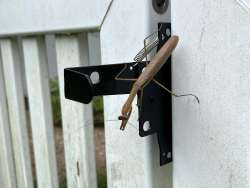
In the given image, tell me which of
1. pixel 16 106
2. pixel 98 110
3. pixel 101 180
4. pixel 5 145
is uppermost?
pixel 16 106

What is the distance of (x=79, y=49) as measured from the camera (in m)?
0.72

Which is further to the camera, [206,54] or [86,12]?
[86,12]

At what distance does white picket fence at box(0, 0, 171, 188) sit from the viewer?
0.55 m

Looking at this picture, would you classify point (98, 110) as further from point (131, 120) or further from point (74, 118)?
point (131, 120)

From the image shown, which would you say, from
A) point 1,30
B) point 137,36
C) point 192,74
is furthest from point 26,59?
point 192,74

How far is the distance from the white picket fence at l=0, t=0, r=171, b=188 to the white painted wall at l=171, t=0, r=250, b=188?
72 millimetres

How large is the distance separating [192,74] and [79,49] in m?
0.34

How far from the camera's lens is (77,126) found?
0.76 m

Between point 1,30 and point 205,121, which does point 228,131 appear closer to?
point 205,121

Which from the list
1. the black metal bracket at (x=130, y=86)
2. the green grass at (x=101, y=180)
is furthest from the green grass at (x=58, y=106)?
the black metal bracket at (x=130, y=86)

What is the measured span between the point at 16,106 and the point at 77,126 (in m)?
0.35

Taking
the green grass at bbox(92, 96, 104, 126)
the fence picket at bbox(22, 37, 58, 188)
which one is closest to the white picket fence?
the fence picket at bbox(22, 37, 58, 188)

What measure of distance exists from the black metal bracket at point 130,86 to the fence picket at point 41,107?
38 centimetres

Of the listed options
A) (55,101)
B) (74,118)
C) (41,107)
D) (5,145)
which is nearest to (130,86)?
(74,118)
